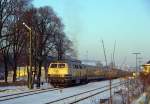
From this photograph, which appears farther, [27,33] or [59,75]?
[27,33]

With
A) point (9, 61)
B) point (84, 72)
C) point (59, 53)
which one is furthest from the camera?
point (59, 53)

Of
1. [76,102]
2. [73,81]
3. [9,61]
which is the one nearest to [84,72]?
[73,81]

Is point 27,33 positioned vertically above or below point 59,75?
above

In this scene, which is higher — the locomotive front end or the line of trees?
the line of trees

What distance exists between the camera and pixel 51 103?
89.5ft

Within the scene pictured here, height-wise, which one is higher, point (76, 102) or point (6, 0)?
point (6, 0)

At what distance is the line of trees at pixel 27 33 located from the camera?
2574 inches

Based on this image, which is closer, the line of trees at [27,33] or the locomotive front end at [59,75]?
the locomotive front end at [59,75]

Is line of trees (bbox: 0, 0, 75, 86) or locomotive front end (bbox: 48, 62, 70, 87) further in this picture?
line of trees (bbox: 0, 0, 75, 86)

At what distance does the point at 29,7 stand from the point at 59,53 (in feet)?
44.5

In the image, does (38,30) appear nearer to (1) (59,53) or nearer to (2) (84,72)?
(1) (59,53)

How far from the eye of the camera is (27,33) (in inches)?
2618

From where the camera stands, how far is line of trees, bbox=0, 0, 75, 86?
6538cm

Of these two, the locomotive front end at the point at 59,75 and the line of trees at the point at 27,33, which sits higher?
the line of trees at the point at 27,33
